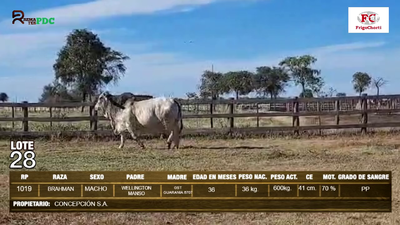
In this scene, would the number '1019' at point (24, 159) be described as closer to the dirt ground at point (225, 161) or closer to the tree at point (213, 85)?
the dirt ground at point (225, 161)

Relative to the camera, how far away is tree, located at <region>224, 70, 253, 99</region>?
11.3 ft

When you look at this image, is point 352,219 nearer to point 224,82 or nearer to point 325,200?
point 325,200

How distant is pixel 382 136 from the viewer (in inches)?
230

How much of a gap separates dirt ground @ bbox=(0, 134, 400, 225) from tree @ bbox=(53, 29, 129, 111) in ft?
1.98

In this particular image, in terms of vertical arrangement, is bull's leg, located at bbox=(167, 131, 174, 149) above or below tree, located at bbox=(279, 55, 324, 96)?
below

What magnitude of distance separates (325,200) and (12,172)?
5.01 feet

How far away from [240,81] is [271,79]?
25 cm

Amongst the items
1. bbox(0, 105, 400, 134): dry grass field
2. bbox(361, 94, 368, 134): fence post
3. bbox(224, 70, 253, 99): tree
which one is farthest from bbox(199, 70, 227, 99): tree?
bbox(361, 94, 368, 134): fence post

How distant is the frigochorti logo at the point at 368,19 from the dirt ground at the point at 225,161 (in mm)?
947

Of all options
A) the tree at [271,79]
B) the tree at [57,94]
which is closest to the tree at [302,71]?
the tree at [271,79]

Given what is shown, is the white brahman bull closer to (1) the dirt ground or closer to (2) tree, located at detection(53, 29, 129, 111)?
(1) the dirt ground

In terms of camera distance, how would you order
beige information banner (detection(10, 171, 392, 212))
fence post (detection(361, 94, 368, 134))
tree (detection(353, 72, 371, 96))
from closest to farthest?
beige information banner (detection(10, 171, 392, 212))
tree (detection(353, 72, 371, 96))
fence post (detection(361, 94, 368, 134))

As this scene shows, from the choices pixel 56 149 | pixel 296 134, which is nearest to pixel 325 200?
pixel 56 149

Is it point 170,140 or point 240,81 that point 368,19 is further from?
point 170,140
